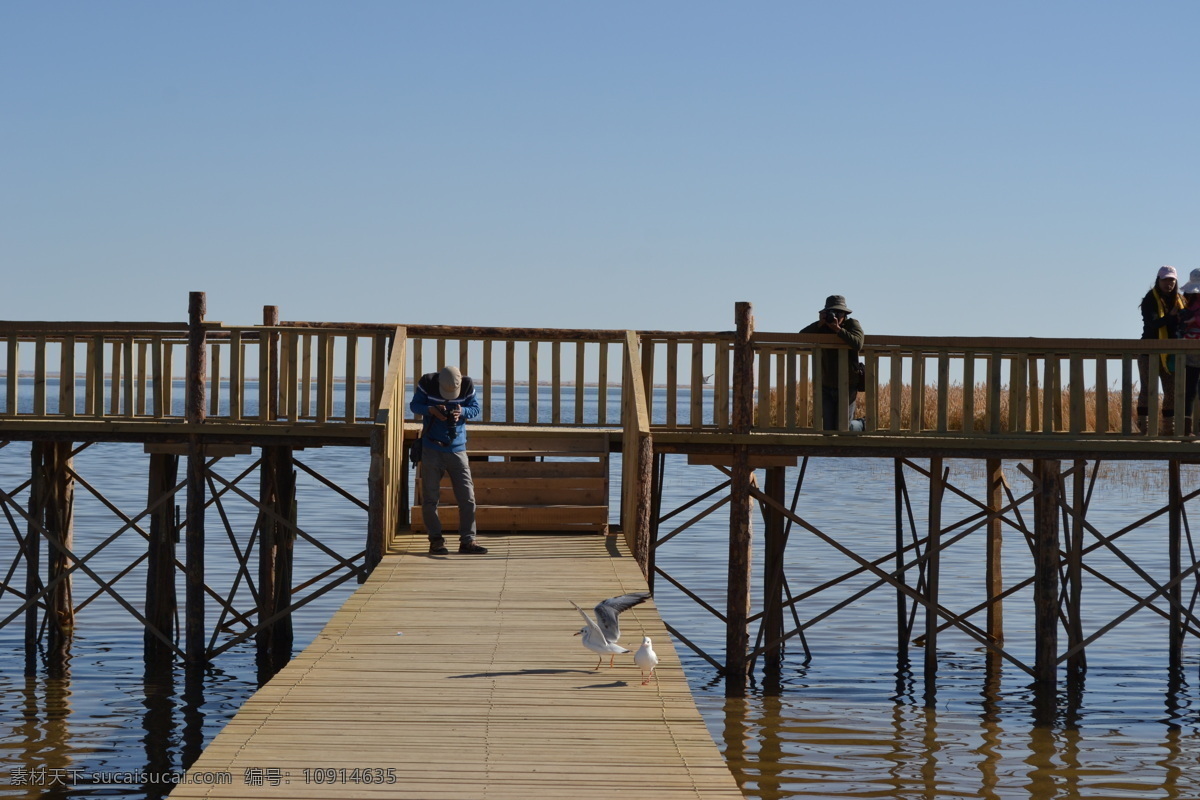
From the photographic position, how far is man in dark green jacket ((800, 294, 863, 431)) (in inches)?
530

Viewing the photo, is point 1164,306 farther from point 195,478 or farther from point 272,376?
point 195,478

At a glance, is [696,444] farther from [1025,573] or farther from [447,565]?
[1025,573]

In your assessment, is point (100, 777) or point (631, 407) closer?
point (100, 777)

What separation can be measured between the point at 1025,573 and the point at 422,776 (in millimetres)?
23159

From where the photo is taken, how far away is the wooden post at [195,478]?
45.9 feet

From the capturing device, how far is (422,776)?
605cm

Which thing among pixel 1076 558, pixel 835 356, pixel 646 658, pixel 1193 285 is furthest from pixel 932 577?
pixel 646 658

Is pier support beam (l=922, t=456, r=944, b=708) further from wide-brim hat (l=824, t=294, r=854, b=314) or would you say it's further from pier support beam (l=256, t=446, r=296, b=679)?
pier support beam (l=256, t=446, r=296, b=679)

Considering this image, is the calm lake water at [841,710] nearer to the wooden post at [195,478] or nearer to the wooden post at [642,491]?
the wooden post at [195,478]

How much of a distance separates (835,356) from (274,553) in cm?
740

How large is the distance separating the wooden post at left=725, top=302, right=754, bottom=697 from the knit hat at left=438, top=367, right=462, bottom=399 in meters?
2.94

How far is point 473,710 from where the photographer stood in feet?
23.5

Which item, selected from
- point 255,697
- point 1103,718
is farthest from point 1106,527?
point 255,697

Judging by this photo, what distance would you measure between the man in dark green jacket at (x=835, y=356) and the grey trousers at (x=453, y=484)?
355 centimetres
